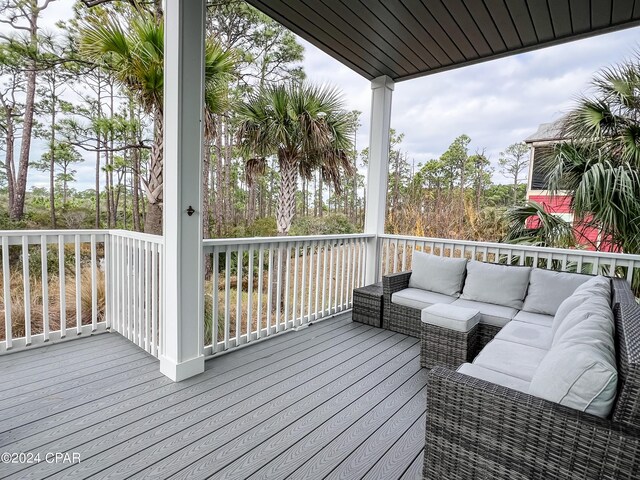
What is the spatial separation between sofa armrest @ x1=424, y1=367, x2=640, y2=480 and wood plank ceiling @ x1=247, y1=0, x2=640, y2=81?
3.15 meters

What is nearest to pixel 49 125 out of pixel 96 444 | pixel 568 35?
pixel 96 444

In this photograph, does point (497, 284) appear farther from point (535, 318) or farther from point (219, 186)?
point (219, 186)

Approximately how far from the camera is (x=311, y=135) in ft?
15.5

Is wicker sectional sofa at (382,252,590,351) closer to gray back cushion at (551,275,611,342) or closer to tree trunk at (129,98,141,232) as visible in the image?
gray back cushion at (551,275,611,342)

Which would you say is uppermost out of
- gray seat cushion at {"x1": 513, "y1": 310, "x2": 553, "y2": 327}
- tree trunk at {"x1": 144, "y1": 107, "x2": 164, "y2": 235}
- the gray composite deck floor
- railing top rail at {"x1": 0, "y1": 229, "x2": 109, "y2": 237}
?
tree trunk at {"x1": 144, "y1": 107, "x2": 164, "y2": 235}

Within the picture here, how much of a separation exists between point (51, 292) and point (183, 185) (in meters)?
3.90

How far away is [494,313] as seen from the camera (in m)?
2.88

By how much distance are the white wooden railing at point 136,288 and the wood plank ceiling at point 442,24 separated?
2.48 metres

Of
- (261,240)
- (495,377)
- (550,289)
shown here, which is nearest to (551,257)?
(550,289)

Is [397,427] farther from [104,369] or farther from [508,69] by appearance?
[508,69]

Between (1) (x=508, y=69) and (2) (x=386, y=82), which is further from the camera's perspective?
(1) (x=508, y=69)

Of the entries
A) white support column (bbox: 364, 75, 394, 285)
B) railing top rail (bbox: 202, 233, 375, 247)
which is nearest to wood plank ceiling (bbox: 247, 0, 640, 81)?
white support column (bbox: 364, 75, 394, 285)

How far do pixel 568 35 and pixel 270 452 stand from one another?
4.60m

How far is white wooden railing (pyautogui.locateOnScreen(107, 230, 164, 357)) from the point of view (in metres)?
2.72
